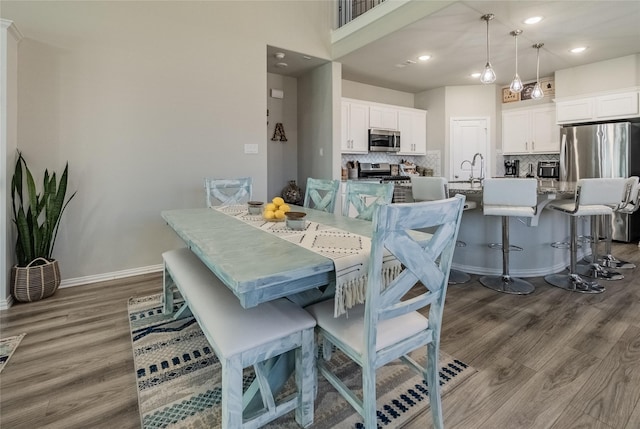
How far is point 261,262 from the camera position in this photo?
1.15 metres

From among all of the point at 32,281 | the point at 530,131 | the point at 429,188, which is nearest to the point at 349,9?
the point at 429,188

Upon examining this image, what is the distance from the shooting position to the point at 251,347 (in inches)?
44.8

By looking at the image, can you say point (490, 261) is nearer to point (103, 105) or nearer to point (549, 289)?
point (549, 289)

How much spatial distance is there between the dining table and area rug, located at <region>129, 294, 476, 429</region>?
0.81ft

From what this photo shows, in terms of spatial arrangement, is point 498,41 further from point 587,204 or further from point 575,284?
point 575,284

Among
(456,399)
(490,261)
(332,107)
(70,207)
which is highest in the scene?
(332,107)

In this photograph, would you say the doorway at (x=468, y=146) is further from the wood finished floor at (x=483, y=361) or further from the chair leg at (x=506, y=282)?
the wood finished floor at (x=483, y=361)

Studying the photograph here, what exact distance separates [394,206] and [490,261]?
9.17ft

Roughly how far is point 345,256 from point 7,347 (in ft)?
7.23

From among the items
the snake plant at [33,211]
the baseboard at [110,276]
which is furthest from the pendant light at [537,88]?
the snake plant at [33,211]

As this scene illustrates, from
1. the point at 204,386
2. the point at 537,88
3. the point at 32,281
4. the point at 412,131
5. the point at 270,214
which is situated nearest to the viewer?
the point at 204,386

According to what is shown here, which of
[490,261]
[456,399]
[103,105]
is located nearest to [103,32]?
[103,105]

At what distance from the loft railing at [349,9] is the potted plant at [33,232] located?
3.87 meters

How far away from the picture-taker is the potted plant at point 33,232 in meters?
2.59
